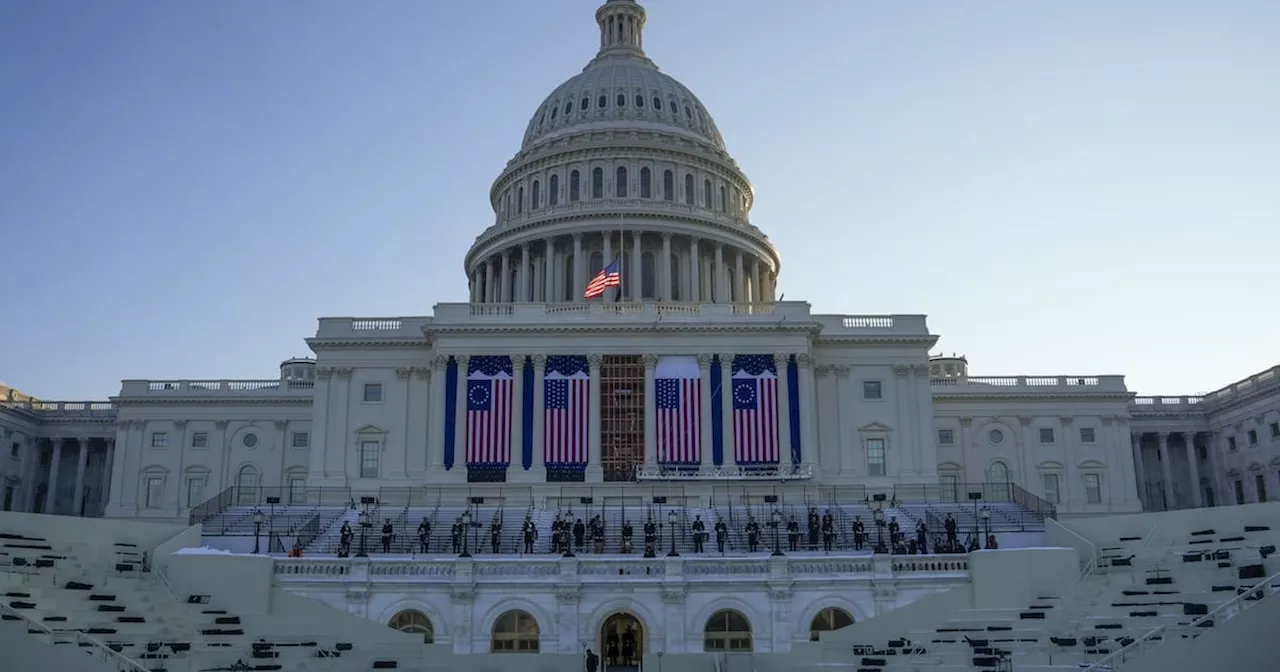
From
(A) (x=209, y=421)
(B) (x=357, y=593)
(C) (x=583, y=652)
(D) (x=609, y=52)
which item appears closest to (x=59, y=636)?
(B) (x=357, y=593)

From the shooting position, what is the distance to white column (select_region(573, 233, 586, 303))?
92500 millimetres

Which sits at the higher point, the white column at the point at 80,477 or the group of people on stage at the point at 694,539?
the white column at the point at 80,477

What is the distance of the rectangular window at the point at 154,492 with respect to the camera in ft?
289

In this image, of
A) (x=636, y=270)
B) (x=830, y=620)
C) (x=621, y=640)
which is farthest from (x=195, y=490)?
(x=830, y=620)

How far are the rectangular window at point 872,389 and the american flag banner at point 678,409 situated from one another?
1073cm

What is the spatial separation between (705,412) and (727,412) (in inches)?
50.2

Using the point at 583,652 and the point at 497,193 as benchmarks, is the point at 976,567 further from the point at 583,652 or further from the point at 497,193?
the point at 497,193

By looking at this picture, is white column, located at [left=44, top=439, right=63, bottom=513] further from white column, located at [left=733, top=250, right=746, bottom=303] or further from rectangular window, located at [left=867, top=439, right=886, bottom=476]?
rectangular window, located at [left=867, top=439, right=886, bottom=476]

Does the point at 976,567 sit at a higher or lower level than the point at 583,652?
higher

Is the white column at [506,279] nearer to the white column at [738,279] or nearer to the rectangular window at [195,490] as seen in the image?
the white column at [738,279]

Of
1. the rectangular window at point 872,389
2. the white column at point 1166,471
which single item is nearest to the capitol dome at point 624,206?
the rectangular window at point 872,389

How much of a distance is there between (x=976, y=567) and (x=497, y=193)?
68551 millimetres

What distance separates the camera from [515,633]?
154 ft

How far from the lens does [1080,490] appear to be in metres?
87.3
